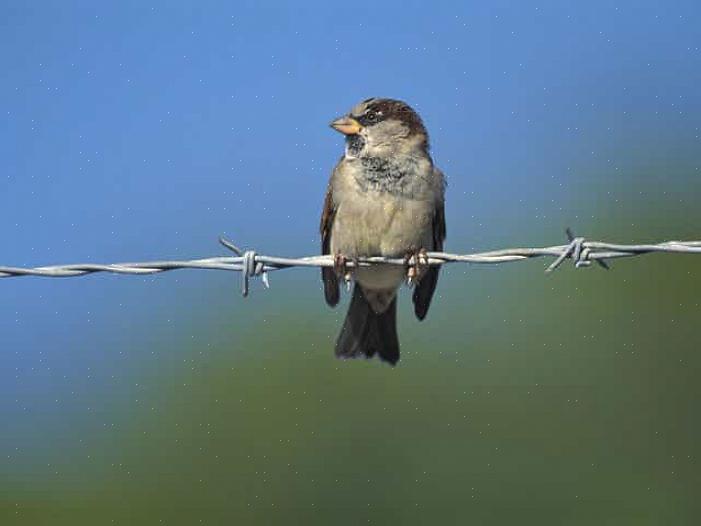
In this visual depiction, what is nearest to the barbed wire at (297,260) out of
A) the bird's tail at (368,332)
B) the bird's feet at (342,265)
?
the bird's feet at (342,265)

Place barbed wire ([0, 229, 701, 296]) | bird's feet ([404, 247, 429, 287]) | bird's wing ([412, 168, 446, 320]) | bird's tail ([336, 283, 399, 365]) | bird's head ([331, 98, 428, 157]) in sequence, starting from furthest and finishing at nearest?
bird's tail ([336, 283, 399, 365])
bird's wing ([412, 168, 446, 320])
bird's head ([331, 98, 428, 157])
bird's feet ([404, 247, 429, 287])
barbed wire ([0, 229, 701, 296])

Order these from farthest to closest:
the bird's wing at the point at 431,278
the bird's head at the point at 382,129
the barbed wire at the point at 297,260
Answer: the bird's wing at the point at 431,278 → the bird's head at the point at 382,129 → the barbed wire at the point at 297,260

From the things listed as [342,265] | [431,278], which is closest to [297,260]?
[342,265]

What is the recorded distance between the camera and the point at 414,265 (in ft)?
20.2

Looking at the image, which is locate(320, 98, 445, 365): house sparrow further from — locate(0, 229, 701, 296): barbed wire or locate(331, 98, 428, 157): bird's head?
locate(0, 229, 701, 296): barbed wire

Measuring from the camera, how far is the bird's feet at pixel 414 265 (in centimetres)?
611

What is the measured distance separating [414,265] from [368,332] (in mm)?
785

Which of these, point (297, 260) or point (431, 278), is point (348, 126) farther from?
point (297, 260)

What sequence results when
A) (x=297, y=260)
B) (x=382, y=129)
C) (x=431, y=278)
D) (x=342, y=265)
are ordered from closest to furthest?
(x=297, y=260) < (x=342, y=265) < (x=382, y=129) < (x=431, y=278)

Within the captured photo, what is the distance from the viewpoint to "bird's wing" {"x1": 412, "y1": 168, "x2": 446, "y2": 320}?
6.43 meters

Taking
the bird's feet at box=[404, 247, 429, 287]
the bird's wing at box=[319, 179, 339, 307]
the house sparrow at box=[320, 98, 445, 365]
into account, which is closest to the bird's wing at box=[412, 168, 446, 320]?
the house sparrow at box=[320, 98, 445, 365]

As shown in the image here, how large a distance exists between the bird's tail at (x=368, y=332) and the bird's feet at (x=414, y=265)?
0.43 m

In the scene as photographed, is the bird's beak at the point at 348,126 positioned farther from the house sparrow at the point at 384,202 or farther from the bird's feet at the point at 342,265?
the bird's feet at the point at 342,265

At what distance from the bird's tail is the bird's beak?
84 cm
